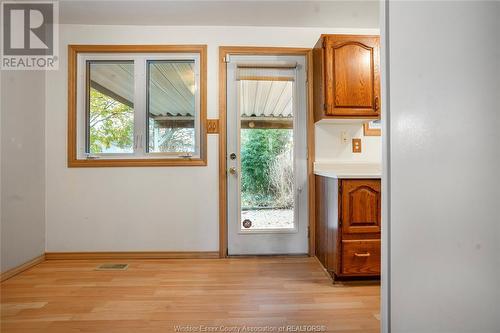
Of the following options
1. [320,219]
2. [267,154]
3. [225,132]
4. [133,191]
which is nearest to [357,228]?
[320,219]

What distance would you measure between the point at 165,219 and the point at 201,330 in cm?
126

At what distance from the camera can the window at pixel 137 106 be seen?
8.16 feet

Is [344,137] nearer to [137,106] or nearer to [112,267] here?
[137,106]

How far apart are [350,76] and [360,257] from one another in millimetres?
1481

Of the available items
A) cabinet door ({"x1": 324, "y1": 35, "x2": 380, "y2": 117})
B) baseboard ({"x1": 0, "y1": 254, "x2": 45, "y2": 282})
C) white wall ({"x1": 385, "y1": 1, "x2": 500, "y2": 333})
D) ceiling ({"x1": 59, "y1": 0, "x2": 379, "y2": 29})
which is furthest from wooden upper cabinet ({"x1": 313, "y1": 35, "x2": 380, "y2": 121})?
baseboard ({"x1": 0, "y1": 254, "x2": 45, "y2": 282})

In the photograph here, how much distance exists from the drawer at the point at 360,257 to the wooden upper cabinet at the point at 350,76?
106cm

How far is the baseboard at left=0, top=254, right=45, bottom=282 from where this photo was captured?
203cm

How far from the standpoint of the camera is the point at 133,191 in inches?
98.1

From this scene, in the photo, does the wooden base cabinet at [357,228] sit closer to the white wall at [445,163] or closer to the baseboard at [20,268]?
the white wall at [445,163]

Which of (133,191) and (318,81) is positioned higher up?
(318,81)

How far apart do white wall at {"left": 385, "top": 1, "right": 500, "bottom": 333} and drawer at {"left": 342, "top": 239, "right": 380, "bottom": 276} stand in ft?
3.35

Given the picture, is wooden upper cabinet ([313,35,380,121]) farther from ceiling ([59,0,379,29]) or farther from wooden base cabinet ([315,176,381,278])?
wooden base cabinet ([315,176,381,278])

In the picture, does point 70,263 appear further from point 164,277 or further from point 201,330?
point 201,330

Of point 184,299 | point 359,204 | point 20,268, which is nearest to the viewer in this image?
point 184,299
